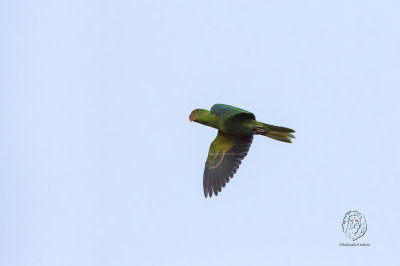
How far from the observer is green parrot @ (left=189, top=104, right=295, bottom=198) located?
559 inches

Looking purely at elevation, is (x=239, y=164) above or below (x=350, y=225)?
above

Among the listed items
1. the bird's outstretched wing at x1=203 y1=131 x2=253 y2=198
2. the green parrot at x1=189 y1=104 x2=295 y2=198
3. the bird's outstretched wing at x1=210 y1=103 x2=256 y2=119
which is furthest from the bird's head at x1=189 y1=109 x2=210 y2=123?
the bird's outstretched wing at x1=210 y1=103 x2=256 y2=119

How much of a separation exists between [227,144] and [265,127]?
133cm

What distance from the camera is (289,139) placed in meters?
14.2

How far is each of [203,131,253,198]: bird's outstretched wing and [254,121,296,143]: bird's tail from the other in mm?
495

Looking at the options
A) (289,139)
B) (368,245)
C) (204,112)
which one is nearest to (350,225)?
(368,245)

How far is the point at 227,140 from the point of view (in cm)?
1501

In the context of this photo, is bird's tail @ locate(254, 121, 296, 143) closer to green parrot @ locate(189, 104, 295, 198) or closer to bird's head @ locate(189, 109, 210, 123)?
green parrot @ locate(189, 104, 295, 198)

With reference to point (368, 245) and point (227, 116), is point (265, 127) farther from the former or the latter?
point (368, 245)

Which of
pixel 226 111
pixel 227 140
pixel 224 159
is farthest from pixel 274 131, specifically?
pixel 226 111

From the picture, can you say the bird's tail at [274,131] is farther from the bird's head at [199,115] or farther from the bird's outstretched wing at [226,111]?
the bird's head at [199,115]

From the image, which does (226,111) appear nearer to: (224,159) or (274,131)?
(274,131)

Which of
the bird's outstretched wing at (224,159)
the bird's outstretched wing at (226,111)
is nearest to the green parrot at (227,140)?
the bird's outstretched wing at (224,159)

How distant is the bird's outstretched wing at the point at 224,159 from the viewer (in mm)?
14875
